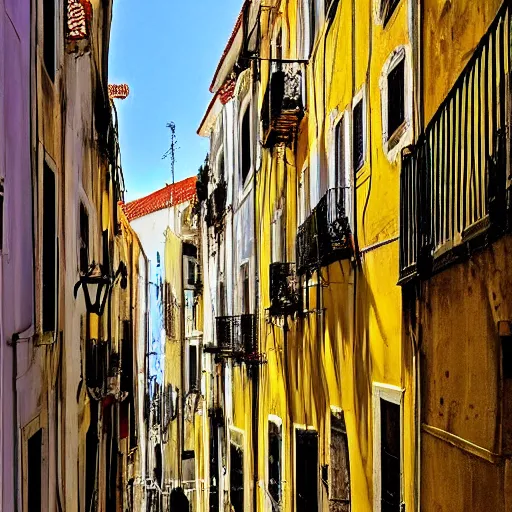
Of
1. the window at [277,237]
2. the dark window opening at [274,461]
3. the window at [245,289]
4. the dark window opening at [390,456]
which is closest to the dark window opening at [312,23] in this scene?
the window at [277,237]

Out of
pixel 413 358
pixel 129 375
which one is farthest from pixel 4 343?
pixel 129 375

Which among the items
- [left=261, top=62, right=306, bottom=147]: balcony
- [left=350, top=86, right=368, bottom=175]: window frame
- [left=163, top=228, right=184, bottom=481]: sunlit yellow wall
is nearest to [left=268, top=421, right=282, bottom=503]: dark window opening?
[left=261, top=62, right=306, bottom=147]: balcony

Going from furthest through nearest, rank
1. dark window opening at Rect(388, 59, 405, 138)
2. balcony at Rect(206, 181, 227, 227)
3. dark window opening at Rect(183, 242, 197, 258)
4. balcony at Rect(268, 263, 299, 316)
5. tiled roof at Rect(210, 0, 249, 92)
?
dark window opening at Rect(183, 242, 197, 258)
balcony at Rect(206, 181, 227, 227)
tiled roof at Rect(210, 0, 249, 92)
balcony at Rect(268, 263, 299, 316)
dark window opening at Rect(388, 59, 405, 138)

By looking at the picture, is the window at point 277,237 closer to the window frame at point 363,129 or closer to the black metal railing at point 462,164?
the window frame at point 363,129

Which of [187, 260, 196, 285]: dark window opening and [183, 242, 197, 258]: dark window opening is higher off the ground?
[183, 242, 197, 258]: dark window opening

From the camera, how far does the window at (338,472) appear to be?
10.4m

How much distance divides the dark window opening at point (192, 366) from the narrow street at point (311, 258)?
7307 millimetres

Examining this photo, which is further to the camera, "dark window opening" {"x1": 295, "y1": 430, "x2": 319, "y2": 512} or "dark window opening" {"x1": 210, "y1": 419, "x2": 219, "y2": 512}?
"dark window opening" {"x1": 210, "y1": 419, "x2": 219, "y2": 512}

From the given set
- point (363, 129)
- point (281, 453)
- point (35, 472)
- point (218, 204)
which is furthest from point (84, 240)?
point (218, 204)

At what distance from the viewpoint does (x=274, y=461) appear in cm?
1414

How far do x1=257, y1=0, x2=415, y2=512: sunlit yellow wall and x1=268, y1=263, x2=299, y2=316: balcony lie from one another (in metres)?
0.28

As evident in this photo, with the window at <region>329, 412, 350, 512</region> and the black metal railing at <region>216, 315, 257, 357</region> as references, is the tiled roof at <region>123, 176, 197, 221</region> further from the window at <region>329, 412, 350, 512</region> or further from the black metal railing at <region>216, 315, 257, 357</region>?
the window at <region>329, 412, 350, 512</region>

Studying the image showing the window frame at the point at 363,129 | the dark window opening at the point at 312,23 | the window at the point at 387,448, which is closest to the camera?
the window at the point at 387,448

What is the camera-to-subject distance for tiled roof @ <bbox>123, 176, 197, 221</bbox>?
26156 millimetres
